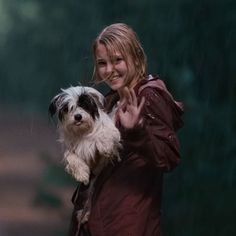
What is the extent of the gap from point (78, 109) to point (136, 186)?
1.40 ft

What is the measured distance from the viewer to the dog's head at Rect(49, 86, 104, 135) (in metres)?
3.61

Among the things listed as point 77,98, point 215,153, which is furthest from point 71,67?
point 77,98

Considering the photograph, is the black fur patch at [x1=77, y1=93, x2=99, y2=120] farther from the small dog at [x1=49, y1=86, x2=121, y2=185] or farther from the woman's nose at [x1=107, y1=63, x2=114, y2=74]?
the woman's nose at [x1=107, y1=63, x2=114, y2=74]

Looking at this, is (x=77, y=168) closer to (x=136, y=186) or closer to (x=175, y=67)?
(x=136, y=186)

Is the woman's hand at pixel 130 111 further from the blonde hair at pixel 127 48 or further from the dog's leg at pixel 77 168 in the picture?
the dog's leg at pixel 77 168

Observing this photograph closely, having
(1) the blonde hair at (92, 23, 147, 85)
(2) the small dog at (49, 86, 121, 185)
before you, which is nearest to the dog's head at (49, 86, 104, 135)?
(2) the small dog at (49, 86, 121, 185)

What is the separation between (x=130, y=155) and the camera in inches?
137

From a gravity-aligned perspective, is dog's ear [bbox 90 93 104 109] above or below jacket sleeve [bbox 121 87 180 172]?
above

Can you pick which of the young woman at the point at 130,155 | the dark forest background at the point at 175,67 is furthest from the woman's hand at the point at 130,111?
the dark forest background at the point at 175,67

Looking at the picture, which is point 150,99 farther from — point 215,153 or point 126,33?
point 215,153

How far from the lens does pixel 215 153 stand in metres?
5.59

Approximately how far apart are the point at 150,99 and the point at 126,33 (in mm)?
337

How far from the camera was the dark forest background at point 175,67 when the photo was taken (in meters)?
5.43

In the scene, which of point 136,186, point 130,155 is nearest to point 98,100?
point 130,155
